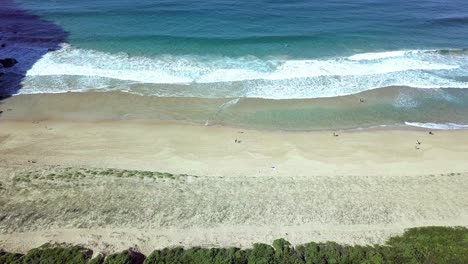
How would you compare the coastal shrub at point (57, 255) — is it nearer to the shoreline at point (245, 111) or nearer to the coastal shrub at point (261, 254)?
the coastal shrub at point (261, 254)

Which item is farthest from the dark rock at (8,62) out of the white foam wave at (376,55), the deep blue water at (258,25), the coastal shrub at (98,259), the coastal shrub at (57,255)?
the white foam wave at (376,55)

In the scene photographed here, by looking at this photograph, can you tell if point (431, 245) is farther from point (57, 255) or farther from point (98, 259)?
point (57, 255)

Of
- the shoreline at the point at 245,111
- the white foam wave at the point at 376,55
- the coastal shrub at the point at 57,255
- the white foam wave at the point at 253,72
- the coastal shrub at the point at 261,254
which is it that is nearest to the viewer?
the coastal shrub at the point at 57,255

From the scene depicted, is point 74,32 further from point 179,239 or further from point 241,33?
point 179,239

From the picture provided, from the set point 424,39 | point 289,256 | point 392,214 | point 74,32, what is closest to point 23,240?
point 289,256

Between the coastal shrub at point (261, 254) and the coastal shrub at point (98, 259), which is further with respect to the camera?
the coastal shrub at point (261, 254)

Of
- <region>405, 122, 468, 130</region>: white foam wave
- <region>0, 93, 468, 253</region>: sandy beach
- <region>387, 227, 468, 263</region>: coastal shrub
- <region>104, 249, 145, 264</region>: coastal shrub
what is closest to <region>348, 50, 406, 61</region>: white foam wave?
<region>405, 122, 468, 130</region>: white foam wave
